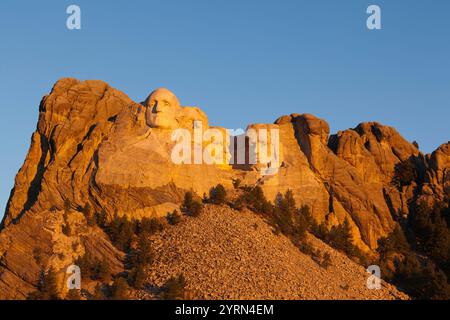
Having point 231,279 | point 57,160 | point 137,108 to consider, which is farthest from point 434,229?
point 57,160

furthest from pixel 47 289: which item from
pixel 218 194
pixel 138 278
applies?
pixel 218 194

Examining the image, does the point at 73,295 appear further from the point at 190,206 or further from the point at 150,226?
the point at 190,206

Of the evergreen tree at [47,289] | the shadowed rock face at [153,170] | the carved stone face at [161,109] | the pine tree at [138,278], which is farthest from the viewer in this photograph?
the carved stone face at [161,109]

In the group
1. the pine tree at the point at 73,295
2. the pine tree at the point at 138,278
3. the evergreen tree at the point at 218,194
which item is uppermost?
the evergreen tree at the point at 218,194

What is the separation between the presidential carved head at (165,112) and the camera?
6106 cm

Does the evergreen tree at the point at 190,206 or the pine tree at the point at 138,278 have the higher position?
the evergreen tree at the point at 190,206

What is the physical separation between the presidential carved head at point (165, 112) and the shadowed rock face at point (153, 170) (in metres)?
0.08

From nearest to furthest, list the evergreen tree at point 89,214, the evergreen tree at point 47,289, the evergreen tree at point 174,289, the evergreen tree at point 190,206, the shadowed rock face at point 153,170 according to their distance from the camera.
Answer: the evergreen tree at point 174,289, the evergreen tree at point 47,289, the evergreen tree at point 89,214, the shadowed rock face at point 153,170, the evergreen tree at point 190,206

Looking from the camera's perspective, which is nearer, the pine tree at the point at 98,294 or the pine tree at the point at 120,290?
the pine tree at the point at 120,290

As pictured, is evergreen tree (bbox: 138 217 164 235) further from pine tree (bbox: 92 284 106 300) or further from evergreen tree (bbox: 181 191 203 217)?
pine tree (bbox: 92 284 106 300)

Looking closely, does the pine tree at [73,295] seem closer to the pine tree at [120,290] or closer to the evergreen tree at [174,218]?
the pine tree at [120,290]

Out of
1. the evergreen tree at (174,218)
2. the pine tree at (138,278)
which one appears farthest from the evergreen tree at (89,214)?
the pine tree at (138,278)

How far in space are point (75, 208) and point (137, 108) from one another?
8.96 m

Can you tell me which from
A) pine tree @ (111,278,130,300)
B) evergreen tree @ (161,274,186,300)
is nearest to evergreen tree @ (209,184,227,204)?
evergreen tree @ (161,274,186,300)
